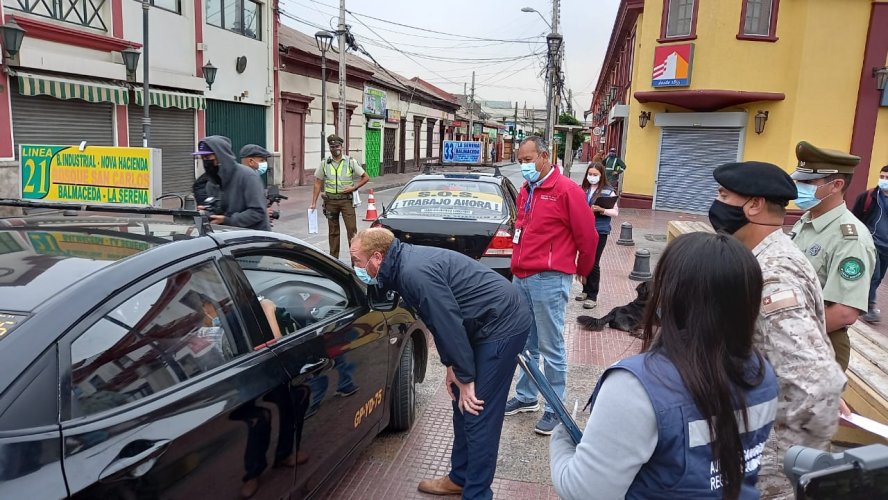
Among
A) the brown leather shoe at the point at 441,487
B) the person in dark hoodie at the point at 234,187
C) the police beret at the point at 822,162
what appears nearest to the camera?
the police beret at the point at 822,162

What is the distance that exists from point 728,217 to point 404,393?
2315mm

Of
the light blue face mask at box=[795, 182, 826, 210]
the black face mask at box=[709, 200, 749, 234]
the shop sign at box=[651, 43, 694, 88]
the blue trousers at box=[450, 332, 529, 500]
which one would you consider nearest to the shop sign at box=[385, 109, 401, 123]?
the shop sign at box=[651, 43, 694, 88]

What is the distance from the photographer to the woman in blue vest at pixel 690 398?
1.35m

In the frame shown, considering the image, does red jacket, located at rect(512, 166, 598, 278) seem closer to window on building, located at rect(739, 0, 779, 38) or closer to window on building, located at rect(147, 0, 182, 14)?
window on building, located at rect(739, 0, 779, 38)

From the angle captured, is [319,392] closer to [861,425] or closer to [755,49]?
[861,425]

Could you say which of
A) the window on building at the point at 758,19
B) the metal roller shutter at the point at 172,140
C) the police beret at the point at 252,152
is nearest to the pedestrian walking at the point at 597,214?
the police beret at the point at 252,152

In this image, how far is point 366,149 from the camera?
30.3 m

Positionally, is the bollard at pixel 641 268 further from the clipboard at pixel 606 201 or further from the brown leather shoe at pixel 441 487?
the brown leather shoe at pixel 441 487

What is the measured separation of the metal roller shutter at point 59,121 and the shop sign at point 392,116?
19.2 meters

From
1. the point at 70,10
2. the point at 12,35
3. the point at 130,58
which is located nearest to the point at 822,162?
the point at 12,35

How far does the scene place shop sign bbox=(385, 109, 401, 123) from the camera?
33.0 m

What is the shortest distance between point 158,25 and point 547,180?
1506cm

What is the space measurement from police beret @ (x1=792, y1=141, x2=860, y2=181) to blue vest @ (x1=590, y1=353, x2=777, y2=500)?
1.54 m

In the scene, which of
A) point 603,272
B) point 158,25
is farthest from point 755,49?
point 158,25
